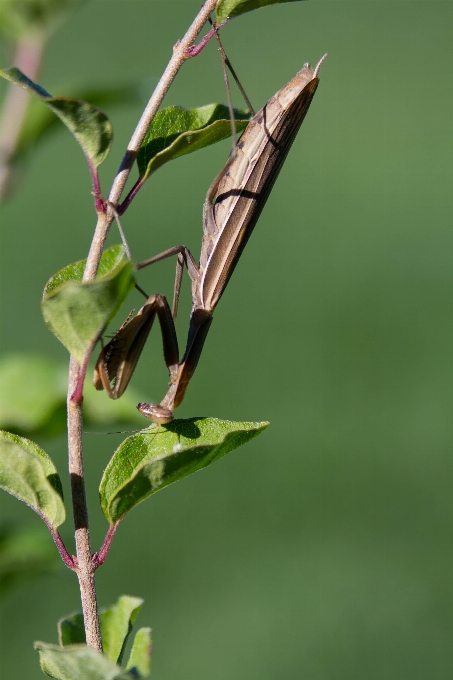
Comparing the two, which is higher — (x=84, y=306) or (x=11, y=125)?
(x=11, y=125)

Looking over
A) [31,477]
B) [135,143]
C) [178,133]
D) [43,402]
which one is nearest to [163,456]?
[31,477]

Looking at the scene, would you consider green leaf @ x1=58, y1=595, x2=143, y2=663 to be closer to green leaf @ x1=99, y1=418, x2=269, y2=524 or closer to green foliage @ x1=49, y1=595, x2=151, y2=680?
green foliage @ x1=49, y1=595, x2=151, y2=680

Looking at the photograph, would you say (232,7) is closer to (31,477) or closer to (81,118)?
(81,118)

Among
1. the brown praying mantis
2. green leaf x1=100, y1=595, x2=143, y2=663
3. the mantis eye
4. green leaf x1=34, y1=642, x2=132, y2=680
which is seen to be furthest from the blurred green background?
green leaf x1=34, y1=642, x2=132, y2=680

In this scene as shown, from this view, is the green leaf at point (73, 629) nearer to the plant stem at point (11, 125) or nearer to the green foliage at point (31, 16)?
the plant stem at point (11, 125)

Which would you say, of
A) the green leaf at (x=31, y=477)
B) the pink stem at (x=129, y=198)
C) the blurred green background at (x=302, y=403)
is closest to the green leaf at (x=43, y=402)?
the green leaf at (x=31, y=477)

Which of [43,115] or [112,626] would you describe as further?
[43,115]
